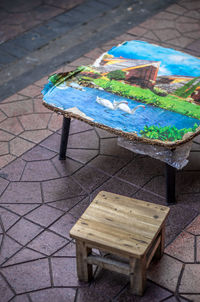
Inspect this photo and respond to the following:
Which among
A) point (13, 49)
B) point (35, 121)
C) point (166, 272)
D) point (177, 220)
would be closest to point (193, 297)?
point (166, 272)

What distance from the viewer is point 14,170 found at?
4.55m

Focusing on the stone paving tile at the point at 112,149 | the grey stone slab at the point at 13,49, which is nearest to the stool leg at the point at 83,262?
the stone paving tile at the point at 112,149

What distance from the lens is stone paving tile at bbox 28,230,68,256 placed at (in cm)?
371

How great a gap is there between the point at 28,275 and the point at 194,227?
137 cm

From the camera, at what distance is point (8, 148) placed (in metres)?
4.85

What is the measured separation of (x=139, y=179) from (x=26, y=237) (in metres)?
1.18

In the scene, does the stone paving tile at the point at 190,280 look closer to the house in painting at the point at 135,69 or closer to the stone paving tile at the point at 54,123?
the house in painting at the point at 135,69

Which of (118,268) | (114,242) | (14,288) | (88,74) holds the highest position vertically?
(88,74)

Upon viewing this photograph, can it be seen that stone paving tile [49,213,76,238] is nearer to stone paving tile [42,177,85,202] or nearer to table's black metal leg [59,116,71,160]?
stone paving tile [42,177,85,202]

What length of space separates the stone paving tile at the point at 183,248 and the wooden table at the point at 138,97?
41 centimetres

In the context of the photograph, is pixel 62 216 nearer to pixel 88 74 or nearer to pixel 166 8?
pixel 88 74

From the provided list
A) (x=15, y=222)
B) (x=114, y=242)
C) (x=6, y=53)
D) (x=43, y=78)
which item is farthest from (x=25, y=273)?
(x=6, y=53)

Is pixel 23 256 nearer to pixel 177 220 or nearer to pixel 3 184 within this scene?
pixel 3 184

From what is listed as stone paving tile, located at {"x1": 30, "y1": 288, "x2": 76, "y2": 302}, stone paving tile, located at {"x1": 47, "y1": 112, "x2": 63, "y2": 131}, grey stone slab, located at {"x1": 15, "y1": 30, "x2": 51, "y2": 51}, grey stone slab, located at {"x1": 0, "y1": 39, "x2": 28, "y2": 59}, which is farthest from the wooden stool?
grey stone slab, located at {"x1": 15, "y1": 30, "x2": 51, "y2": 51}
